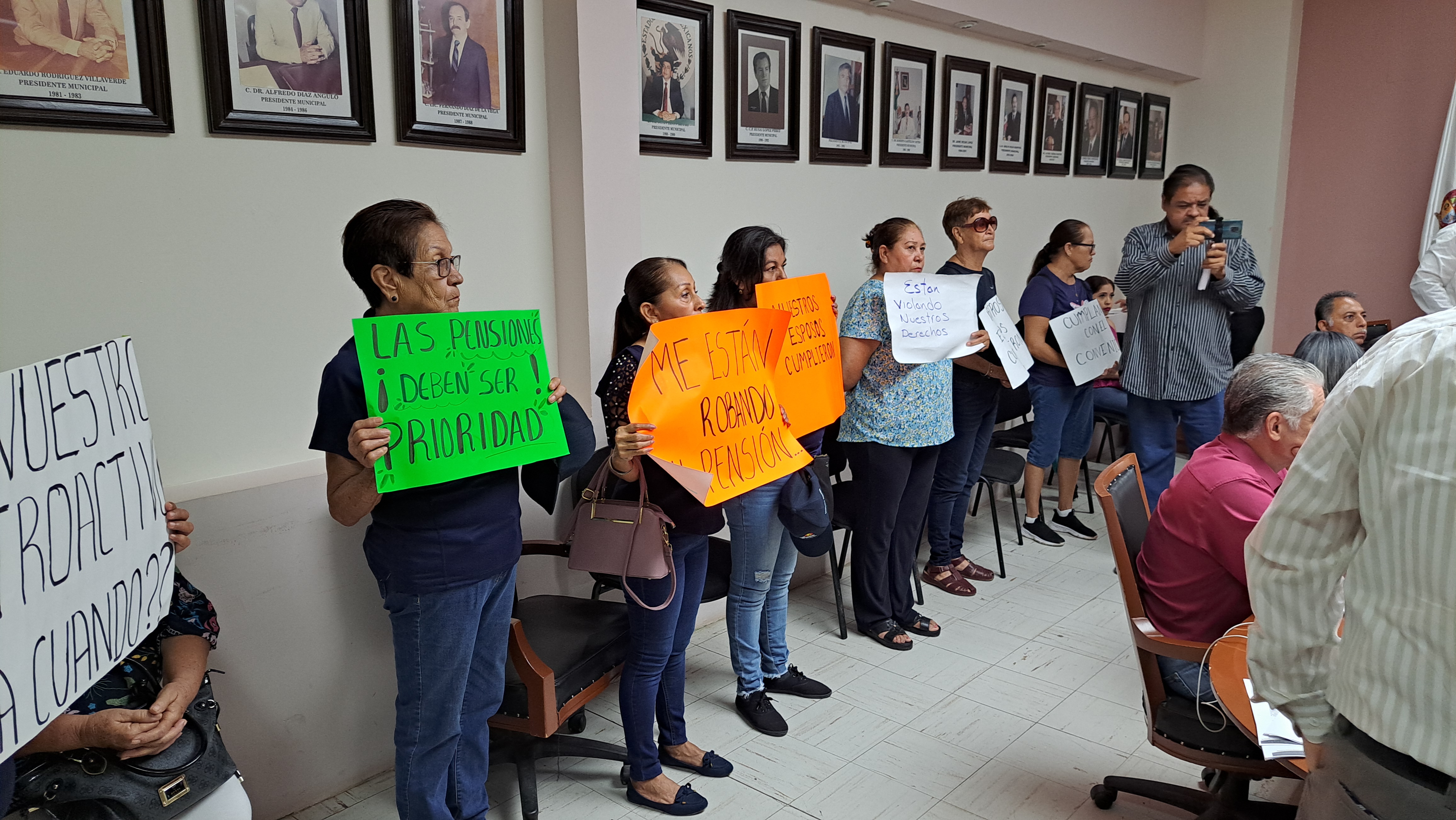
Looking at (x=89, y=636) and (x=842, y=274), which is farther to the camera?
(x=842, y=274)

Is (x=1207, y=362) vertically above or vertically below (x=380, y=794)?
above

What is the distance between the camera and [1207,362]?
145 inches

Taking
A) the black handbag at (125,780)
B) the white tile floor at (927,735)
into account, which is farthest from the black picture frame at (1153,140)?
the black handbag at (125,780)

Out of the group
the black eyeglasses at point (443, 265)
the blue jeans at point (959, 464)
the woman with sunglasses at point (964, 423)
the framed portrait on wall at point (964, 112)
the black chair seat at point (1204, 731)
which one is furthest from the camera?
the framed portrait on wall at point (964, 112)

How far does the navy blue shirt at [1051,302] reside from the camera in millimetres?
4008

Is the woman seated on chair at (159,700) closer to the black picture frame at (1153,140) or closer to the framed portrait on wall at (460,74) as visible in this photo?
the framed portrait on wall at (460,74)

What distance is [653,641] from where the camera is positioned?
2.28m

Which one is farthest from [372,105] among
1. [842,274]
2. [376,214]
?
[842,274]

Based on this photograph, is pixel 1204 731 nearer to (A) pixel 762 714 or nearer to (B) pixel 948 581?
(A) pixel 762 714

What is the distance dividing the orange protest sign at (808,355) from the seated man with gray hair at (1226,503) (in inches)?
38.6

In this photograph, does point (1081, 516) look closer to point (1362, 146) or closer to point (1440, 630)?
point (1362, 146)

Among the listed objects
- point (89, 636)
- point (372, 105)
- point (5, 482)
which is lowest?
point (89, 636)

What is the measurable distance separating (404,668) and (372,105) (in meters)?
1.49

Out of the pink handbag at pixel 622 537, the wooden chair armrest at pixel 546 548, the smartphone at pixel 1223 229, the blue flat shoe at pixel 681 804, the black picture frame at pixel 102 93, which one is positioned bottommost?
the blue flat shoe at pixel 681 804
